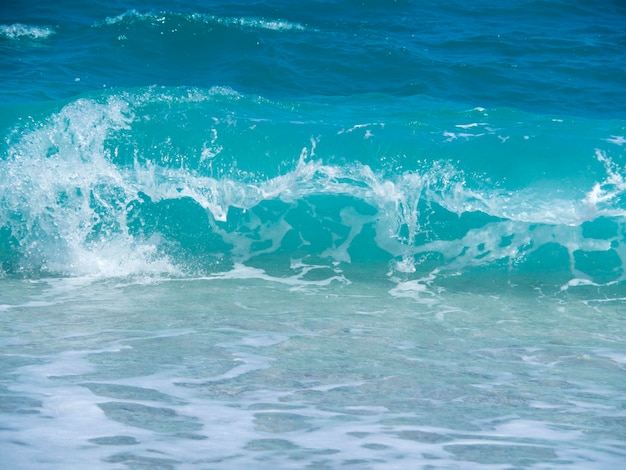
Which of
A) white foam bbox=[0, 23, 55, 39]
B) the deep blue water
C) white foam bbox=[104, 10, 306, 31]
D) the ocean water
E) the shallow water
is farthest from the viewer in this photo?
white foam bbox=[104, 10, 306, 31]

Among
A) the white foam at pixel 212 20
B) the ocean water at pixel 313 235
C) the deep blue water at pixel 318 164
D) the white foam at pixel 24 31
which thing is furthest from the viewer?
the white foam at pixel 212 20

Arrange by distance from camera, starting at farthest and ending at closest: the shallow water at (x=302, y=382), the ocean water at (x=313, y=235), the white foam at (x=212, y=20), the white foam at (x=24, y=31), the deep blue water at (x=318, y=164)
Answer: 1. the white foam at (x=212, y=20)
2. the white foam at (x=24, y=31)
3. the deep blue water at (x=318, y=164)
4. the ocean water at (x=313, y=235)
5. the shallow water at (x=302, y=382)

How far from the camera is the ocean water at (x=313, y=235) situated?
3270 mm

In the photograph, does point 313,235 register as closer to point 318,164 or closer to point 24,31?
point 318,164

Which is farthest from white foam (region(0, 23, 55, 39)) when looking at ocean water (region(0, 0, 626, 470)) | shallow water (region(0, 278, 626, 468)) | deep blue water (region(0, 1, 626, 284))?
shallow water (region(0, 278, 626, 468))

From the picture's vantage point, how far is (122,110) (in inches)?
351

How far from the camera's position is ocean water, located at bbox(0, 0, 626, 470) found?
3.27 metres

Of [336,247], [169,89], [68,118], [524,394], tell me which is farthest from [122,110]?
[524,394]

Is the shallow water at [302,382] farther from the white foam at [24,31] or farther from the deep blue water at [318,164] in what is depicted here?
the white foam at [24,31]

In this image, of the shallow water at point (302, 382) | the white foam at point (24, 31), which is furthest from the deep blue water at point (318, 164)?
the shallow water at point (302, 382)

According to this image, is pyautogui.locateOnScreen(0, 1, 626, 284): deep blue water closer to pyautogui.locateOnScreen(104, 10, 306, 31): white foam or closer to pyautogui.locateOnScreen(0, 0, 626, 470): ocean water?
pyautogui.locateOnScreen(0, 0, 626, 470): ocean water

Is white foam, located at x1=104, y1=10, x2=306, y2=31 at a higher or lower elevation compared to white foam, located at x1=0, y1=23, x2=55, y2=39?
higher

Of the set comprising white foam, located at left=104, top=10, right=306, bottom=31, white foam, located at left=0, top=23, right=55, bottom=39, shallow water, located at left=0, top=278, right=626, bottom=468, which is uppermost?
white foam, located at left=104, top=10, right=306, bottom=31

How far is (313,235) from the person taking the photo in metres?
8.27
